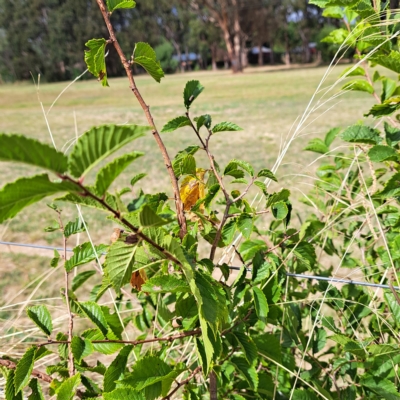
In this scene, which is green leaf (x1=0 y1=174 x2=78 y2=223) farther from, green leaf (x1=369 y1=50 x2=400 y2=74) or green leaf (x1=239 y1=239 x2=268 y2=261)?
green leaf (x1=369 y1=50 x2=400 y2=74)

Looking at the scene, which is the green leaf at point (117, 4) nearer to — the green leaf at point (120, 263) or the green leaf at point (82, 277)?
the green leaf at point (120, 263)

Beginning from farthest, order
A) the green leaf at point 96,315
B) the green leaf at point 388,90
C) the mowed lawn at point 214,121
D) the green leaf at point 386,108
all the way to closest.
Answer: the mowed lawn at point 214,121 → the green leaf at point 388,90 → the green leaf at point 386,108 → the green leaf at point 96,315

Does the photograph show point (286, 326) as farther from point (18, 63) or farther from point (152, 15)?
point (152, 15)

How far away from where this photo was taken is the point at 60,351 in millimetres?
634

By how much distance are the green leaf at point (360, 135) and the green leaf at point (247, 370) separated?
0.44m

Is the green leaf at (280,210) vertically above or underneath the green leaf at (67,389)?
above

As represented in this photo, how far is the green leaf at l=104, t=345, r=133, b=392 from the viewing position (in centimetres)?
58

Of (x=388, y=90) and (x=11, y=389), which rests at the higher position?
(x=388, y=90)

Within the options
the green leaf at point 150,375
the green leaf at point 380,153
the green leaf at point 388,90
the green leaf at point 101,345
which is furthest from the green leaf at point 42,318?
the green leaf at point 388,90

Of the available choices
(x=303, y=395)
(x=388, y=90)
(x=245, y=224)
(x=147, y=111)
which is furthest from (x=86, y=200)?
(x=388, y=90)

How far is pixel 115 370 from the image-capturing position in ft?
1.93

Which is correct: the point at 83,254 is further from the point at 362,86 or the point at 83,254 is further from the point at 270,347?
the point at 362,86

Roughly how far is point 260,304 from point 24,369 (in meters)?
0.34

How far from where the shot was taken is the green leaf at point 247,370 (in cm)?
65
